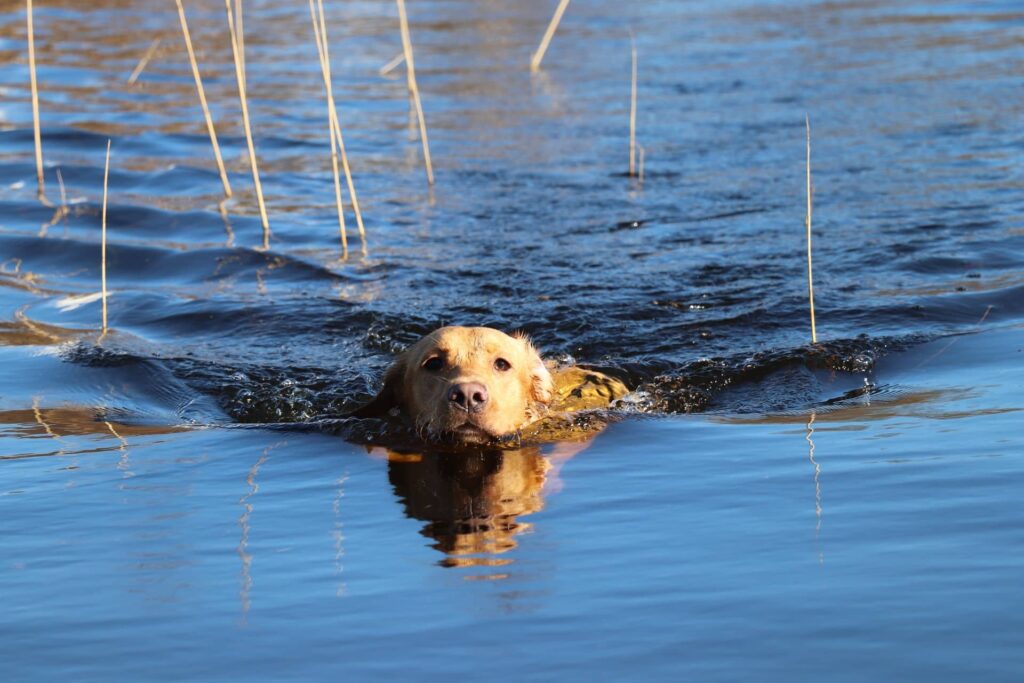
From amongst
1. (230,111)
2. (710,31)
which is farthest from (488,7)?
(230,111)

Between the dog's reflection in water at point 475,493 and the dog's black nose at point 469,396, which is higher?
the dog's black nose at point 469,396

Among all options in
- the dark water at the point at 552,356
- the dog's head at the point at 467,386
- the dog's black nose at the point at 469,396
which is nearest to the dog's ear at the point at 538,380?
the dog's head at the point at 467,386

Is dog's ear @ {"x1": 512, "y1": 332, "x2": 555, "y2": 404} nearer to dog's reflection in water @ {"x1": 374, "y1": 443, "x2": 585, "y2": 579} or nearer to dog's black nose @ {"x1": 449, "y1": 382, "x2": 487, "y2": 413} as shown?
dog's reflection in water @ {"x1": 374, "y1": 443, "x2": 585, "y2": 579}

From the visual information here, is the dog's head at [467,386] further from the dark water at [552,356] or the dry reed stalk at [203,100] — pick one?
the dry reed stalk at [203,100]

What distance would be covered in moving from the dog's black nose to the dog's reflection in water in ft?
0.96

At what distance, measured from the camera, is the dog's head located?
6148 mm

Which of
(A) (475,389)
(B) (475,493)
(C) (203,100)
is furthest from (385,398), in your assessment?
(C) (203,100)

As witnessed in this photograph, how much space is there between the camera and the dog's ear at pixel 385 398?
23.0ft

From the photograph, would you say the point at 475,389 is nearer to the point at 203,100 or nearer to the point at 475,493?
the point at 475,493

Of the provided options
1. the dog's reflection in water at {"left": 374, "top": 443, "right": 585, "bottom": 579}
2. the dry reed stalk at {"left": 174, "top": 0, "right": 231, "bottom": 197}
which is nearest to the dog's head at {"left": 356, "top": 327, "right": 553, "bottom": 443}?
the dog's reflection in water at {"left": 374, "top": 443, "right": 585, "bottom": 579}

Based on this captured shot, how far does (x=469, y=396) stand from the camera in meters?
6.05

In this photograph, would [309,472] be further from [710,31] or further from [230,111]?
[710,31]

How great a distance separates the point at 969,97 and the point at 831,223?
5402 mm

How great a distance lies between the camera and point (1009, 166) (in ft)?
40.8
